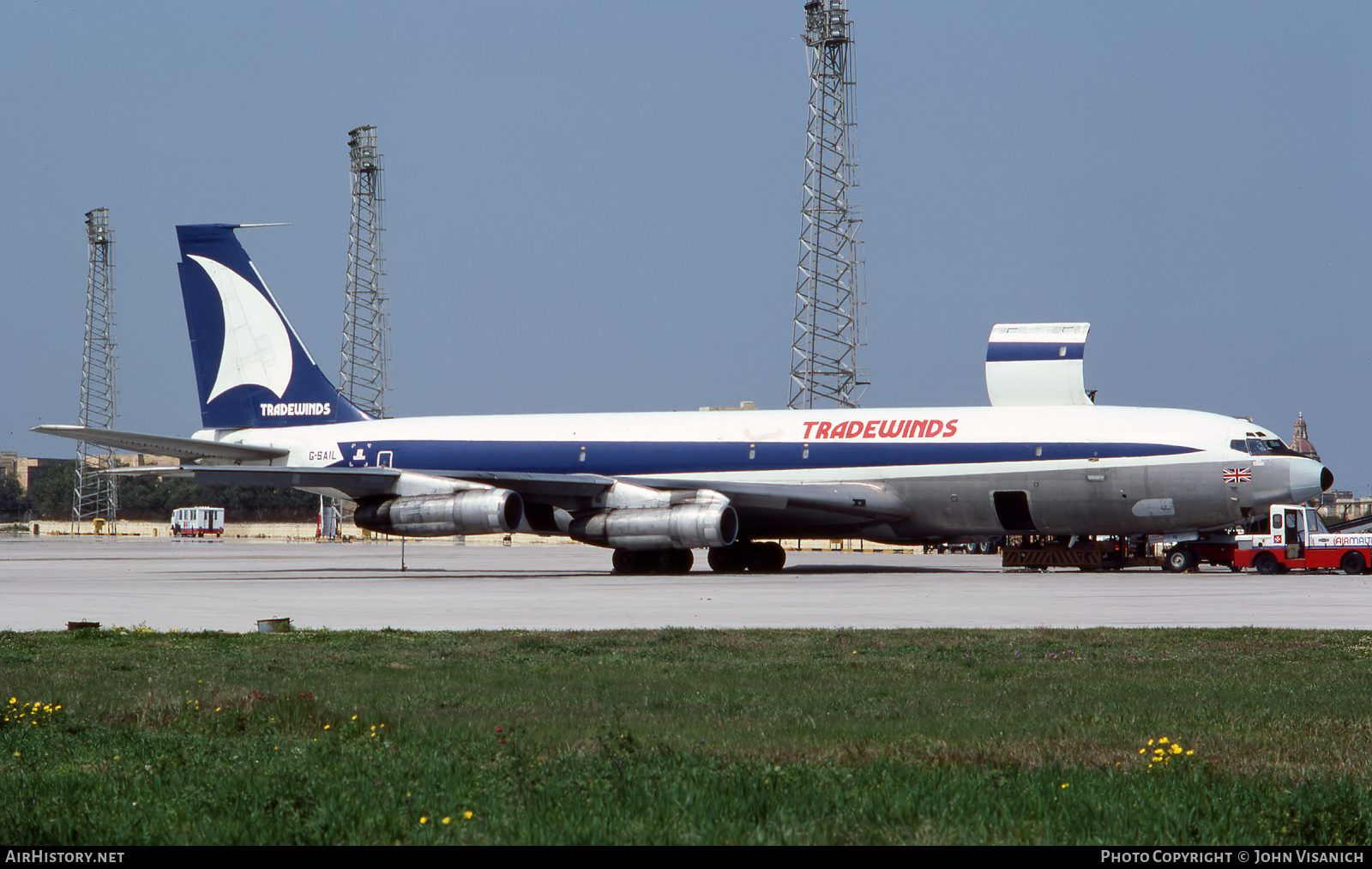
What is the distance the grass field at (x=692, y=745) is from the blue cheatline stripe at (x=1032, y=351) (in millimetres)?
20970

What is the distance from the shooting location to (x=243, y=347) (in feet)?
133

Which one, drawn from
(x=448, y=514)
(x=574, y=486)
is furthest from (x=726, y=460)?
(x=448, y=514)

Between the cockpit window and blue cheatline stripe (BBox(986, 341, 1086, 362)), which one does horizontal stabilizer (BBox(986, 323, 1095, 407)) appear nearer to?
blue cheatline stripe (BBox(986, 341, 1086, 362))

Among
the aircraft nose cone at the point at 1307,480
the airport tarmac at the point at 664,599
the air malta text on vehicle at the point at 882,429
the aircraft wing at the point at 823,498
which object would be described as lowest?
the airport tarmac at the point at 664,599

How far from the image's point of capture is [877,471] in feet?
110

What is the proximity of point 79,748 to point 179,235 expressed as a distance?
3480cm

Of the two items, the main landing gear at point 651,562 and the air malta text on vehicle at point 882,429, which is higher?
the air malta text on vehicle at point 882,429

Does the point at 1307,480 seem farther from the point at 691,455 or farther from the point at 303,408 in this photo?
the point at 303,408

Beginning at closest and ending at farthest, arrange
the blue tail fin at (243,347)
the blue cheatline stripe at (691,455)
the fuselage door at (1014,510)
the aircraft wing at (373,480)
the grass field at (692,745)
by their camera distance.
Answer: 1. the grass field at (692,745)
2. the blue cheatline stripe at (691,455)
3. the fuselage door at (1014,510)
4. the aircraft wing at (373,480)
5. the blue tail fin at (243,347)

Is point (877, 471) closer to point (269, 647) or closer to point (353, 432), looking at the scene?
point (353, 432)

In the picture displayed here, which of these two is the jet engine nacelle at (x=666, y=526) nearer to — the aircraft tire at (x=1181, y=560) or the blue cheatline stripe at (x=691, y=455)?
the blue cheatline stripe at (x=691, y=455)

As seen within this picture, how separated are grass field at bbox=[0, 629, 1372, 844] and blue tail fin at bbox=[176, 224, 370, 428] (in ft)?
87.1

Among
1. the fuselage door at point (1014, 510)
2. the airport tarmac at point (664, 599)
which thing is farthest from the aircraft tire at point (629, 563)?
the fuselage door at point (1014, 510)

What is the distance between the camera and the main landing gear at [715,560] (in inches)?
1399
